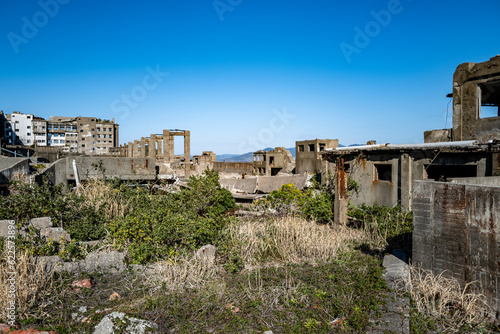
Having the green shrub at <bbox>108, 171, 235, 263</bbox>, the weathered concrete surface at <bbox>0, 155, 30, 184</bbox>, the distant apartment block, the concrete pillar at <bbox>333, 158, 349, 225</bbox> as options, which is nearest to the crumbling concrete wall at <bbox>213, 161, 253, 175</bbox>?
the concrete pillar at <bbox>333, 158, 349, 225</bbox>

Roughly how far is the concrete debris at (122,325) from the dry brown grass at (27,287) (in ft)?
3.37

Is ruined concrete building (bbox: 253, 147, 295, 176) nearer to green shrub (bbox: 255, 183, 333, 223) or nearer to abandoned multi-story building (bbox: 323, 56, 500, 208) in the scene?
abandoned multi-story building (bbox: 323, 56, 500, 208)

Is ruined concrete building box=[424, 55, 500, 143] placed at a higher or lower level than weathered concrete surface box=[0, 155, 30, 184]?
higher

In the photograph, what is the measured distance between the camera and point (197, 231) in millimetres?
7031

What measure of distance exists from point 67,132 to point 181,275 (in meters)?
83.1

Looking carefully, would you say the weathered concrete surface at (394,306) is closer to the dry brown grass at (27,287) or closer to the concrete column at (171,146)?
the dry brown grass at (27,287)

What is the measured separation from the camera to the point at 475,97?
1191 centimetres

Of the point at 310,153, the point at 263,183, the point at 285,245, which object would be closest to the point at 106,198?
the point at 285,245

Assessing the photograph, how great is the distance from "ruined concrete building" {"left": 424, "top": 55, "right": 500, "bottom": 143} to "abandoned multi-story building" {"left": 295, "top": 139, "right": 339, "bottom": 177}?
17.1 m

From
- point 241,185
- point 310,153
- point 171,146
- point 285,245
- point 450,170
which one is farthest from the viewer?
point 310,153

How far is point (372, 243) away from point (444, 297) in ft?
10.4

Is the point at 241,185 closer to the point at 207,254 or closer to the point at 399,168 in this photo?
the point at 399,168

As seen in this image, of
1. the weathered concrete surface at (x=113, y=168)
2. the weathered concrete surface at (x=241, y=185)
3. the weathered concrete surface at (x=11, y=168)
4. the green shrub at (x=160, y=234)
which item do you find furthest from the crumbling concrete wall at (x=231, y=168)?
the green shrub at (x=160, y=234)

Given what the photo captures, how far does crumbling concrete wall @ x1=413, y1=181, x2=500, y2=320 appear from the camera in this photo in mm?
4168
